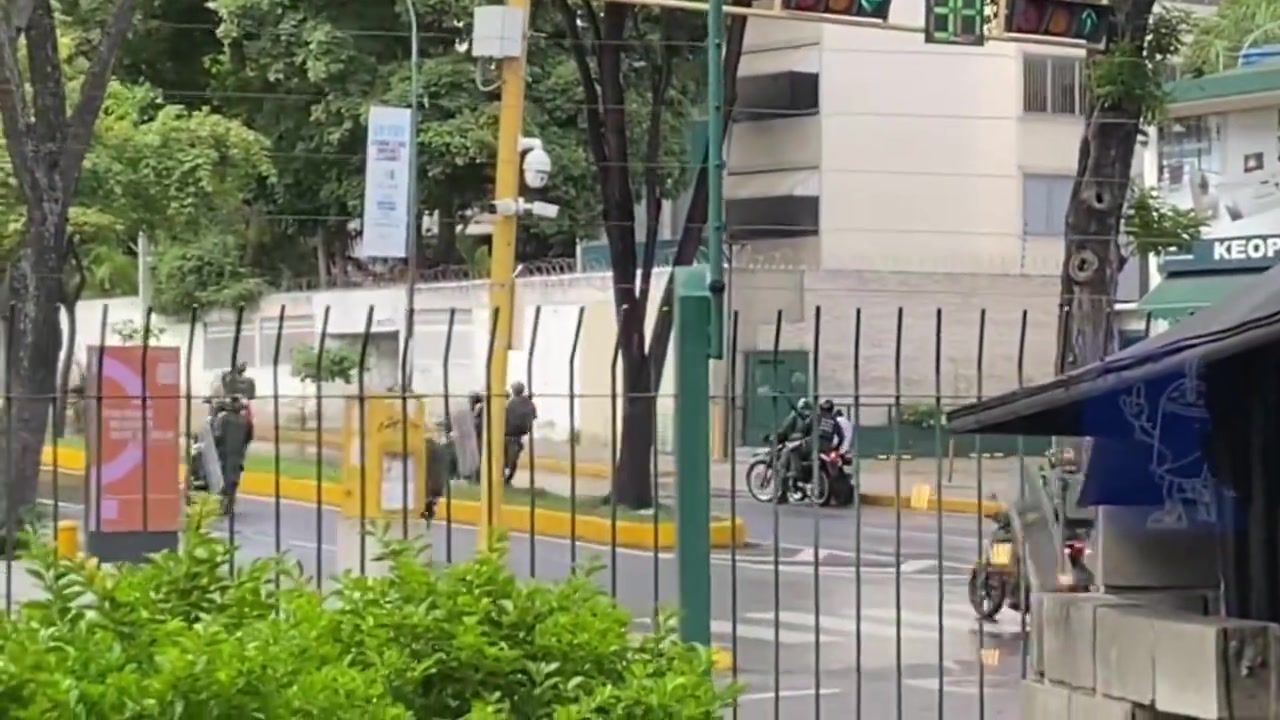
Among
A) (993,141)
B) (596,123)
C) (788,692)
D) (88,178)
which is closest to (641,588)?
(788,692)

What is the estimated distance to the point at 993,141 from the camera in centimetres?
2859

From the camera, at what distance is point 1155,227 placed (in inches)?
499

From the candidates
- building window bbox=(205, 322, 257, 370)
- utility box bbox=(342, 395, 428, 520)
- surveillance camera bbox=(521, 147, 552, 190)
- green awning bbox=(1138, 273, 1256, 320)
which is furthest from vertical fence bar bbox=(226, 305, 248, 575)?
building window bbox=(205, 322, 257, 370)

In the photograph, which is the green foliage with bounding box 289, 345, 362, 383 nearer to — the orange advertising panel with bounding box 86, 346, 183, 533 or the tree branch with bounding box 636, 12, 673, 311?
the orange advertising panel with bounding box 86, 346, 183, 533

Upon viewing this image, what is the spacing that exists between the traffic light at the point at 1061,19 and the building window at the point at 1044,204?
17395 mm

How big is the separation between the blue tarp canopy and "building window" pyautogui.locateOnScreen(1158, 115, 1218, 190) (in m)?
19.5

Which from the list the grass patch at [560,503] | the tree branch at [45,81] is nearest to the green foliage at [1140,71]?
the grass patch at [560,503]

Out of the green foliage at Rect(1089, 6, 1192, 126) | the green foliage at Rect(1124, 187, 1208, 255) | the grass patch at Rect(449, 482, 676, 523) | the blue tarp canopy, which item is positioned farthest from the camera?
the grass patch at Rect(449, 482, 676, 523)

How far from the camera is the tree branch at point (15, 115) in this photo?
1301 cm

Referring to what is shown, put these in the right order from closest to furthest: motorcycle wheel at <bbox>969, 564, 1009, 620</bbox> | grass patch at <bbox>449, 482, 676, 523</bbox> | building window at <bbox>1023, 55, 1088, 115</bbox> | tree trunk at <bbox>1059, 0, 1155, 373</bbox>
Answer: tree trunk at <bbox>1059, 0, 1155, 373</bbox> < motorcycle wheel at <bbox>969, 564, 1009, 620</bbox> < grass patch at <bbox>449, 482, 676, 523</bbox> < building window at <bbox>1023, 55, 1088, 115</bbox>

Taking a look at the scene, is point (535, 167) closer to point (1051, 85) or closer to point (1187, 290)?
point (1187, 290)

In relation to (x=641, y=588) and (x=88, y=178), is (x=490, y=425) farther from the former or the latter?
(x=88, y=178)

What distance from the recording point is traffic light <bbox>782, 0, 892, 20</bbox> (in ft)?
38.6

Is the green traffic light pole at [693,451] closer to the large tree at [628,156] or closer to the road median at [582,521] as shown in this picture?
the road median at [582,521]
